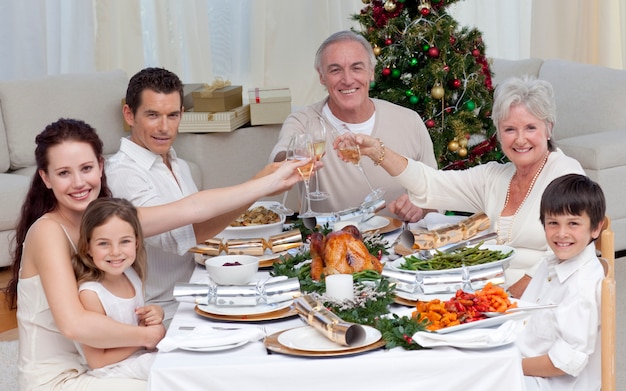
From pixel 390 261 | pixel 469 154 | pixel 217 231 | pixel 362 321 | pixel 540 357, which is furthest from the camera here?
pixel 469 154

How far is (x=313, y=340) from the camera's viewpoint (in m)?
1.93

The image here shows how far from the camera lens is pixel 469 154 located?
4707 millimetres

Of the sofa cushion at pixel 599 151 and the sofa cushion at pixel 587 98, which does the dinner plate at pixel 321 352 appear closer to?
the sofa cushion at pixel 599 151

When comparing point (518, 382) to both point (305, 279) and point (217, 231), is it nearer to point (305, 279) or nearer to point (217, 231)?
Answer: point (305, 279)

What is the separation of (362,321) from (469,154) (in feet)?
9.25

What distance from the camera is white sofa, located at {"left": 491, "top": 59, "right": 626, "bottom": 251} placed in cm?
488

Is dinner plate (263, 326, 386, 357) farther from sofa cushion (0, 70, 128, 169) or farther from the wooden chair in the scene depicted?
sofa cushion (0, 70, 128, 169)

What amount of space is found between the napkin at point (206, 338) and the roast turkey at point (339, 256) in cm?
38

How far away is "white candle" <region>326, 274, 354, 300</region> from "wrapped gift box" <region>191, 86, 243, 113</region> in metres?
3.45

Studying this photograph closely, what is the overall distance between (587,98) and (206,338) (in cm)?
415

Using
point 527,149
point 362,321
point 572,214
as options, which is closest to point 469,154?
point 527,149

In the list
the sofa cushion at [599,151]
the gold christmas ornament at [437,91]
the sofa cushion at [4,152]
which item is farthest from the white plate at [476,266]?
the sofa cushion at [4,152]

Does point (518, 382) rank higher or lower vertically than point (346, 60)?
lower

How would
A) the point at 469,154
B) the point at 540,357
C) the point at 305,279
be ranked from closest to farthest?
the point at 540,357, the point at 305,279, the point at 469,154
